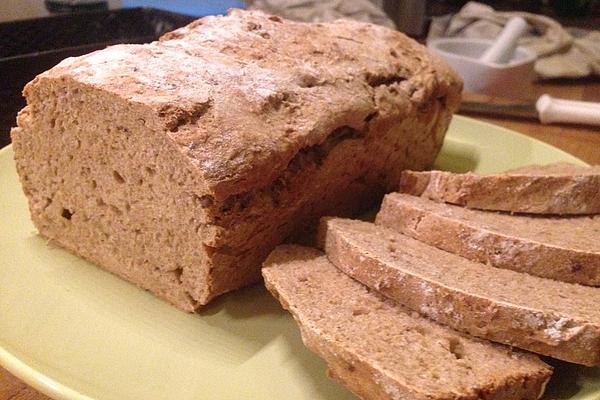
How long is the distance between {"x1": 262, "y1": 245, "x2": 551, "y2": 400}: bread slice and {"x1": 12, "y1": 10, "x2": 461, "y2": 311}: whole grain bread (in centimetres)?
27

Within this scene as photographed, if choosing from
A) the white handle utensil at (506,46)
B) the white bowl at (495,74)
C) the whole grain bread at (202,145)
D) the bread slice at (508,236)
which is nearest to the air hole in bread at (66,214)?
the whole grain bread at (202,145)

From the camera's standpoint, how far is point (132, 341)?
1.80 meters

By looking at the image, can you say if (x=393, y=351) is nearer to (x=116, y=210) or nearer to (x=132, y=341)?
(x=132, y=341)

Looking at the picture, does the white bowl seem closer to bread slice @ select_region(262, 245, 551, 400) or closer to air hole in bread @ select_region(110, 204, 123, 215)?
bread slice @ select_region(262, 245, 551, 400)

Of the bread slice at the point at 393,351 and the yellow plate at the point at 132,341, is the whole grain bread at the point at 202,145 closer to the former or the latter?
the yellow plate at the point at 132,341

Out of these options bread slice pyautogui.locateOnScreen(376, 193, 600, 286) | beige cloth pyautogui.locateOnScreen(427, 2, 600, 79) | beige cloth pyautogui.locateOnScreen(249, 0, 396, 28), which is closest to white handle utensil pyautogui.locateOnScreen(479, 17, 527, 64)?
beige cloth pyautogui.locateOnScreen(427, 2, 600, 79)

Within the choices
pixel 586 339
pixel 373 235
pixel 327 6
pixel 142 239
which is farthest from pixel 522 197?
pixel 327 6

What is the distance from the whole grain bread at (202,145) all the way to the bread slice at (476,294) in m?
0.30

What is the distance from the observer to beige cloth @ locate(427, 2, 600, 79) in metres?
4.96

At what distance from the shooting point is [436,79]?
2.70 m

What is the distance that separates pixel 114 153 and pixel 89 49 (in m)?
1.03

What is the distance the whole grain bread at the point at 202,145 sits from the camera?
1.79m

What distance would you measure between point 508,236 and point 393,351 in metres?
0.59

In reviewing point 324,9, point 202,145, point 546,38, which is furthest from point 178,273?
point 546,38
